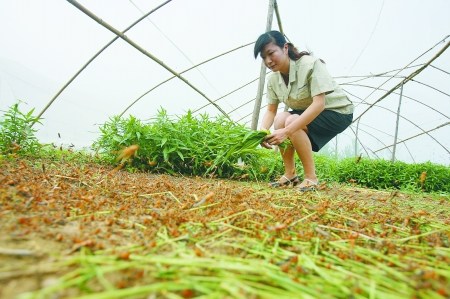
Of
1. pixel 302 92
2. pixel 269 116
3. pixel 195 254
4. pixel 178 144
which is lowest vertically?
pixel 195 254

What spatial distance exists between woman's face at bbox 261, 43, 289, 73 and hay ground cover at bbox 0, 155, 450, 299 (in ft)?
5.86

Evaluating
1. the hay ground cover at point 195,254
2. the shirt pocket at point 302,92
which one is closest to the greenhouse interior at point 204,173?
the hay ground cover at point 195,254

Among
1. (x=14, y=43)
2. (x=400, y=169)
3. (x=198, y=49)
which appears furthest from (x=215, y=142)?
(x=14, y=43)

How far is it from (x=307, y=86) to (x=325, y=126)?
1.63 ft

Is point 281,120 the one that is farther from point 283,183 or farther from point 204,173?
point 204,173

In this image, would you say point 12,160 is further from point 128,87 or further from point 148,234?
point 128,87

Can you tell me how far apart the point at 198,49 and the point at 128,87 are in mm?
2661

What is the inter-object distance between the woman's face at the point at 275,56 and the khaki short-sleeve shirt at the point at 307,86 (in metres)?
0.10

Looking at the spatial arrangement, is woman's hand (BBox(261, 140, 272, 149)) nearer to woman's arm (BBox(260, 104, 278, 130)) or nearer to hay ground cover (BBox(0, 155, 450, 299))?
woman's arm (BBox(260, 104, 278, 130))

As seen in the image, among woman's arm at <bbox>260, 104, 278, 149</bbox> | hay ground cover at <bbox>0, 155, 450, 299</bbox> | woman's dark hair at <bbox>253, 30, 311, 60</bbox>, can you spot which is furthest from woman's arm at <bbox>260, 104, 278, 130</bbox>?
hay ground cover at <bbox>0, 155, 450, 299</bbox>

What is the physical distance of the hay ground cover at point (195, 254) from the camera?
2.12ft

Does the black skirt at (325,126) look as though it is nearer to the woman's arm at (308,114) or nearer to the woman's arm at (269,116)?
the woman's arm at (308,114)

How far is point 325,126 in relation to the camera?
3051 mm

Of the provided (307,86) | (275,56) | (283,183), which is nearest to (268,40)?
(275,56)
